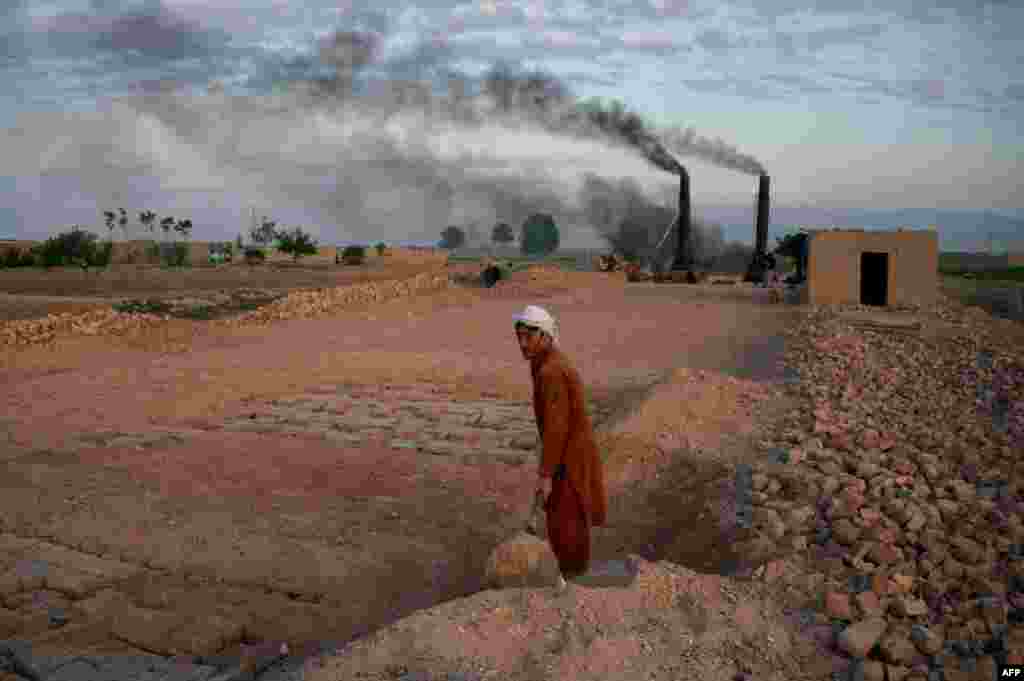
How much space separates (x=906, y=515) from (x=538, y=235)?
306ft

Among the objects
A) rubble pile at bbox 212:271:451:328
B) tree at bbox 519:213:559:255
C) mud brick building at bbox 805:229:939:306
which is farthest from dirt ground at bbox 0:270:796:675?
tree at bbox 519:213:559:255

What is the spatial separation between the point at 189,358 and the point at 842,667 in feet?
38.9

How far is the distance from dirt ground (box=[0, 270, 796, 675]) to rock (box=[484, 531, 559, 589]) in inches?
30.1

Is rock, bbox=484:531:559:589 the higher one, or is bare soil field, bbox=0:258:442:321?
bare soil field, bbox=0:258:442:321

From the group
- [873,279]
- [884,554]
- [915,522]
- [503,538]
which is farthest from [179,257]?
[884,554]

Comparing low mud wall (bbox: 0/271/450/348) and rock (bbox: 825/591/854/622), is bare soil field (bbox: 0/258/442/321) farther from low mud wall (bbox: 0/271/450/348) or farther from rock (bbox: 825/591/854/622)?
rock (bbox: 825/591/854/622)

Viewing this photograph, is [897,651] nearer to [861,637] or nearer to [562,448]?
[861,637]

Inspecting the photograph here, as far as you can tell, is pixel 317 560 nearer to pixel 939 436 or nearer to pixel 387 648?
pixel 387 648

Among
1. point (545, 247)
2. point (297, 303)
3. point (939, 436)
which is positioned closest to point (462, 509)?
point (939, 436)

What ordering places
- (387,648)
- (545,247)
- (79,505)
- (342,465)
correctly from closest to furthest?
(387,648), (79,505), (342,465), (545,247)

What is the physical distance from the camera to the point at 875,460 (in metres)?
6.20

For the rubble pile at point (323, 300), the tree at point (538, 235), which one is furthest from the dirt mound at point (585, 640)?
the tree at point (538, 235)

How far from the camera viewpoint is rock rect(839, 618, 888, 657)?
11.2ft

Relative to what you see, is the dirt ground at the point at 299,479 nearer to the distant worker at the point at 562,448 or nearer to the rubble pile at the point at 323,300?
the distant worker at the point at 562,448
